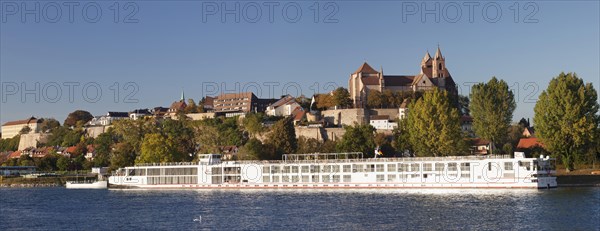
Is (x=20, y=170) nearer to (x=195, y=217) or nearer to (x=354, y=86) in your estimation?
(x=354, y=86)

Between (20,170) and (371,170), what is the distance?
71066 mm

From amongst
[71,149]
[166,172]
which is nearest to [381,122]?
[166,172]

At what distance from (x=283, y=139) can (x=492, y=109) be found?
3170 cm

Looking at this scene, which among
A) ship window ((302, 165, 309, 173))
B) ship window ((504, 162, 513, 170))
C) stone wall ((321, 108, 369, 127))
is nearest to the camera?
ship window ((504, 162, 513, 170))

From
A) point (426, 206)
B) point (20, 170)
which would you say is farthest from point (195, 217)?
point (20, 170)

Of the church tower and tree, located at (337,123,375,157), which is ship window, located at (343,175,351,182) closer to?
tree, located at (337,123,375,157)

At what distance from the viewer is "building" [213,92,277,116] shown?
520 ft

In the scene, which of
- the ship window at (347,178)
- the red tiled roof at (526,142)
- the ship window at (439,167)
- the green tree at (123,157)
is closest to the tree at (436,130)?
the ship window at (439,167)

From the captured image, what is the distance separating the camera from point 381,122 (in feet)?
396

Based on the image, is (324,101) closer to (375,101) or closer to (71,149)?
(375,101)

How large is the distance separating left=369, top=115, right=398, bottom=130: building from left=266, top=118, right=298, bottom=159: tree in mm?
17358

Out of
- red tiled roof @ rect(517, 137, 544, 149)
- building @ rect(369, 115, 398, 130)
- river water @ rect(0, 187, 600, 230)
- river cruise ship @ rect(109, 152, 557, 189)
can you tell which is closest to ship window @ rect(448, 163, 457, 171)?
river cruise ship @ rect(109, 152, 557, 189)

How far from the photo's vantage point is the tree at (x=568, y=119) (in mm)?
76625

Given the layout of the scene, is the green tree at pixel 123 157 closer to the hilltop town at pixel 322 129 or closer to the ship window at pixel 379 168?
the hilltop town at pixel 322 129
